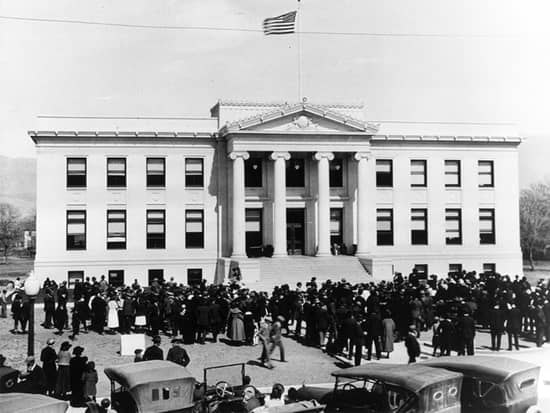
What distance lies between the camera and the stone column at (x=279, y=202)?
3872 centimetres

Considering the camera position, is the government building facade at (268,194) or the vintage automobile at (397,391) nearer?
the vintage automobile at (397,391)

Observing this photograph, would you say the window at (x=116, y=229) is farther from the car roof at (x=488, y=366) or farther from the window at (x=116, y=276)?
the car roof at (x=488, y=366)

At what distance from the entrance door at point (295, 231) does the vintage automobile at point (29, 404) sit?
31.5m

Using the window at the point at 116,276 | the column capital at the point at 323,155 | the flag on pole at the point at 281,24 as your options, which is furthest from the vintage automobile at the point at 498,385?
the window at the point at 116,276

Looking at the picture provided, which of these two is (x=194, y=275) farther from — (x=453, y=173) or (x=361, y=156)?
(x=453, y=173)

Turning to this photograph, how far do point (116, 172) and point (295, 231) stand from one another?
43.1 feet

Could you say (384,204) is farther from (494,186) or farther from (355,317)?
(355,317)

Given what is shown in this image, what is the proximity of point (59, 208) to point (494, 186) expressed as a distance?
104 ft

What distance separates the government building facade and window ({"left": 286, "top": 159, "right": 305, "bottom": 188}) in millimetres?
78

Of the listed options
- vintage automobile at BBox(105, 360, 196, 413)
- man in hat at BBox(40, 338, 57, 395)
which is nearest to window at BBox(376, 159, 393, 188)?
man in hat at BBox(40, 338, 57, 395)

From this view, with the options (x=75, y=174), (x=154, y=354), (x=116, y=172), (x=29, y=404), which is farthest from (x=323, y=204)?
(x=29, y=404)

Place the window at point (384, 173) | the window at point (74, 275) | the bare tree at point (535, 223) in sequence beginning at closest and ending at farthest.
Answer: the window at point (74, 275)
the window at point (384, 173)
the bare tree at point (535, 223)

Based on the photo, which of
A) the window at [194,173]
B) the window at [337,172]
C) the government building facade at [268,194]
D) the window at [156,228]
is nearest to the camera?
the government building facade at [268,194]

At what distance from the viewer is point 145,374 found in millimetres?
12008
